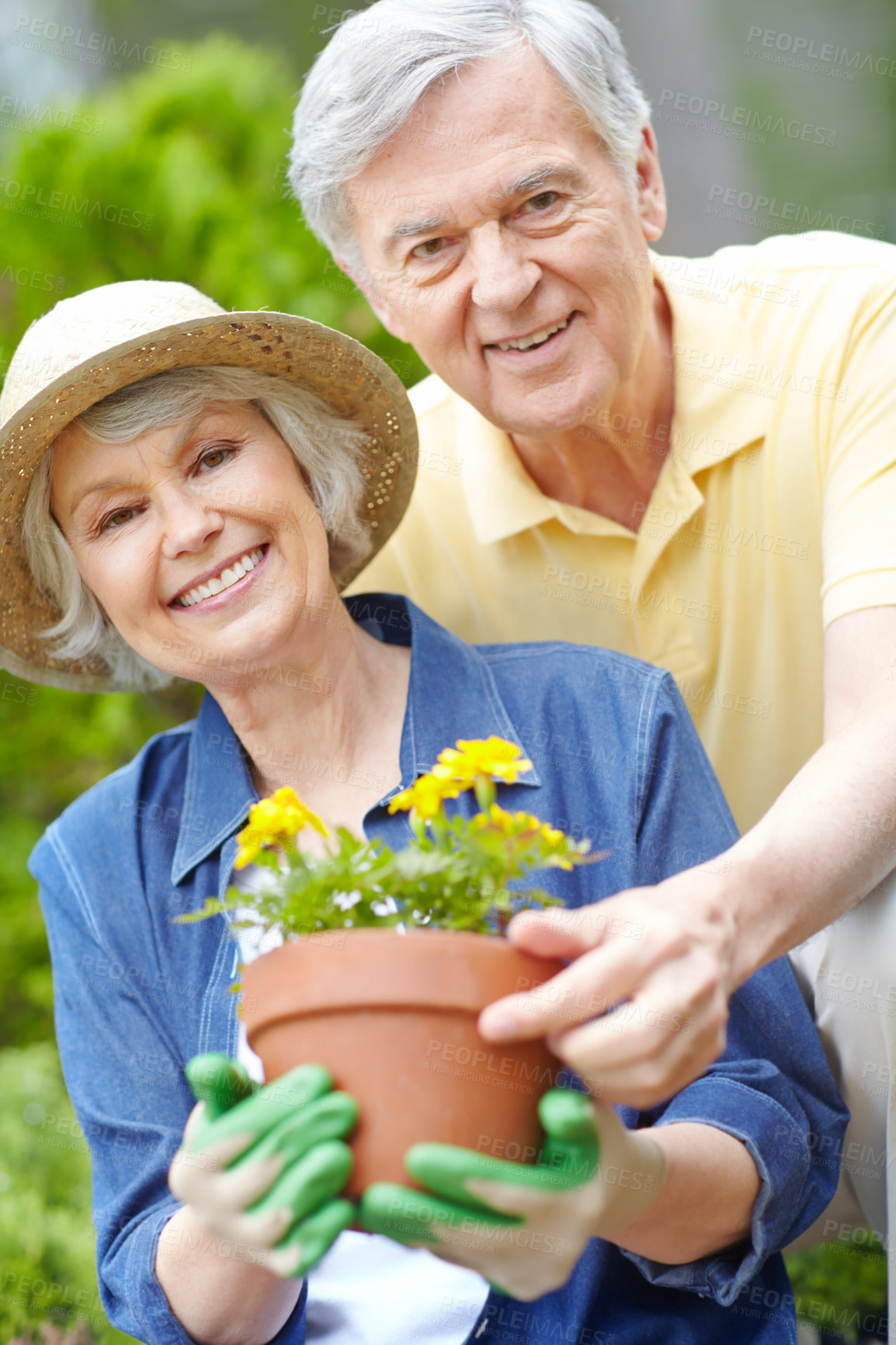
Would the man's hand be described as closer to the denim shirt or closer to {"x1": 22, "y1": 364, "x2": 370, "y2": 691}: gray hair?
the denim shirt

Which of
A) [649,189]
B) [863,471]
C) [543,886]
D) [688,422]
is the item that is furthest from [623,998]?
[649,189]

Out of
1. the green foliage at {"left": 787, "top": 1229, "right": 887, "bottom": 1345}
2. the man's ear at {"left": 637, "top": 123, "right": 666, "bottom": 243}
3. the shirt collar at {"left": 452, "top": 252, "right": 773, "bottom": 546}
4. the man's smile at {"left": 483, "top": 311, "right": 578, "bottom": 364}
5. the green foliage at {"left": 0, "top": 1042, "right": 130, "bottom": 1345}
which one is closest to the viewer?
the man's smile at {"left": 483, "top": 311, "right": 578, "bottom": 364}

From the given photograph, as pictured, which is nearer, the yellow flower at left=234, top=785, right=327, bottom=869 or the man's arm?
the man's arm

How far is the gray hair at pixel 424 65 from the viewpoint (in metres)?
2.18

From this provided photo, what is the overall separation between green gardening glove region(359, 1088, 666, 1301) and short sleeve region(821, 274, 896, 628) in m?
1.06

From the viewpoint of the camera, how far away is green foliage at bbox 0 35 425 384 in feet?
11.8

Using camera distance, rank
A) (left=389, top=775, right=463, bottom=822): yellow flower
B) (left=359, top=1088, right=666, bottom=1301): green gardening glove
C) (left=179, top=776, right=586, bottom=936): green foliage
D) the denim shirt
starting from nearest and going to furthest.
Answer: (left=359, top=1088, right=666, bottom=1301): green gardening glove < (left=179, top=776, right=586, bottom=936): green foliage < (left=389, top=775, right=463, bottom=822): yellow flower < the denim shirt

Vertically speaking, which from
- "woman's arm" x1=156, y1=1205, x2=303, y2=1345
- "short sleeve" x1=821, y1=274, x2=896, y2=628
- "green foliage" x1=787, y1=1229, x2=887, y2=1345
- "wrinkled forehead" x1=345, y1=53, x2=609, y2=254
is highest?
"wrinkled forehead" x1=345, y1=53, x2=609, y2=254

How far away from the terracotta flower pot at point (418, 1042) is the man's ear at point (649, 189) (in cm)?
161

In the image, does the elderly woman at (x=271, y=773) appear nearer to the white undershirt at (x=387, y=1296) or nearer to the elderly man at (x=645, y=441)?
the white undershirt at (x=387, y=1296)

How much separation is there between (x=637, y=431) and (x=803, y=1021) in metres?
1.19

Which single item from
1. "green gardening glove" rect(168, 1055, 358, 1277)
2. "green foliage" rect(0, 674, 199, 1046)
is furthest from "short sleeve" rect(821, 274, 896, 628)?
"green foliage" rect(0, 674, 199, 1046)

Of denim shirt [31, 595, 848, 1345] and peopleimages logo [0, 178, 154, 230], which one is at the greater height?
peopleimages logo [0, 178, 154, 230]

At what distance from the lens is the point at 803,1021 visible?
1971 millimetres
